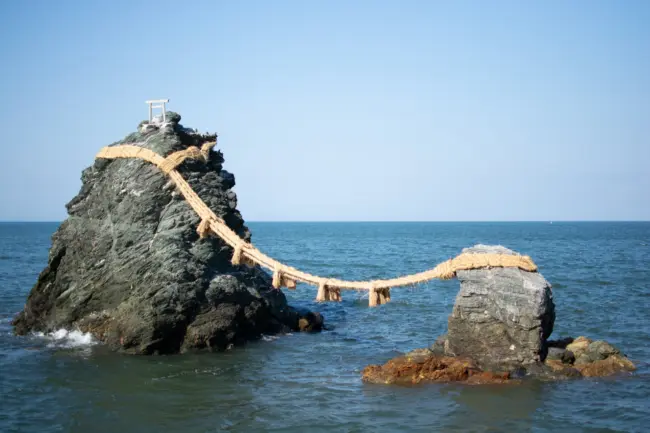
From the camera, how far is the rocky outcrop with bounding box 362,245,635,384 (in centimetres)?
1283

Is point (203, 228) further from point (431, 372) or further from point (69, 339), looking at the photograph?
point (431, 372)

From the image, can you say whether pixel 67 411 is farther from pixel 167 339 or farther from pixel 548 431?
pixel 548 431

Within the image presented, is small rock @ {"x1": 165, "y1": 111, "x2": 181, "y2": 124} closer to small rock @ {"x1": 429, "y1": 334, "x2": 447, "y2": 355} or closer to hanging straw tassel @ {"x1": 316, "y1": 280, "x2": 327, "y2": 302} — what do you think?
hanging straw tassel @ {"x1": 316, "y1": 280, "x2": 327, "y2": 302}

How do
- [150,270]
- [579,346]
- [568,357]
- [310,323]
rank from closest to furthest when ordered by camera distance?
[568,357] → [579,346] → [150,270] → [310,323]

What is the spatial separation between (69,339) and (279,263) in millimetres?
6172

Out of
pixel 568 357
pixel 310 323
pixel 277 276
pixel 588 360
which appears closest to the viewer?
pixel 568 357

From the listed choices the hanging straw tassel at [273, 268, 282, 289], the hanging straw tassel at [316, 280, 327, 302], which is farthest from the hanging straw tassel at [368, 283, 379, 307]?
the hanging straw tassel at [273, 268, 282, 289]

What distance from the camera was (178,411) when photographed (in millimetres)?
11469

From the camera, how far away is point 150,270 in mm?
15609

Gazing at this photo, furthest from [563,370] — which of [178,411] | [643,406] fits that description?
[178,411]

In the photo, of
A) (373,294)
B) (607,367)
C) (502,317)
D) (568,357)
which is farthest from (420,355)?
(607,367)

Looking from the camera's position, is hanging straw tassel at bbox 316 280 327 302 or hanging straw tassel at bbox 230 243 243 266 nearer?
hanging straw tassel at bbox 316 280 327 302

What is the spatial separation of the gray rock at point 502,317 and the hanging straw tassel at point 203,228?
20.8 ft

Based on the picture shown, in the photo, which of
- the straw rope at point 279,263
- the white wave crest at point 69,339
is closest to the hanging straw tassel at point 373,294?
the straw rope at point 279,263
